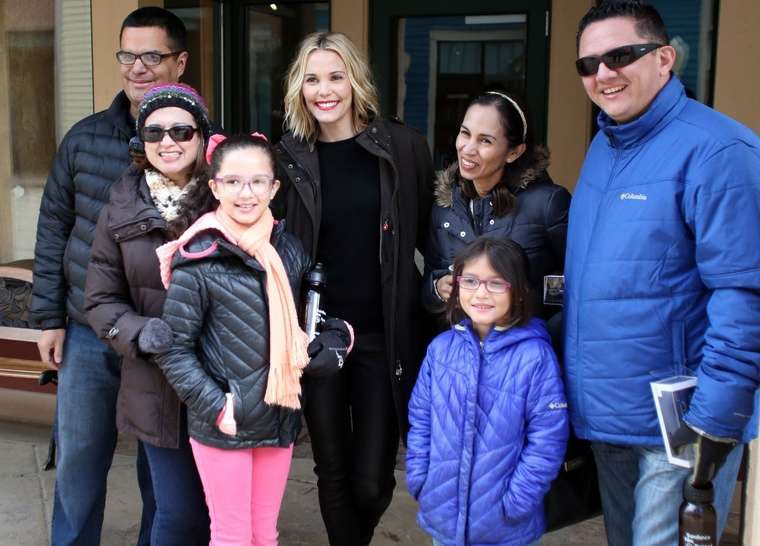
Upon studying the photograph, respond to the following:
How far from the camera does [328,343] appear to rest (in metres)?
2.65

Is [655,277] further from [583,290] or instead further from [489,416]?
[489,416]

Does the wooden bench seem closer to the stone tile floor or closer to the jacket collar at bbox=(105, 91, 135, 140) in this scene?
the stone tile floor

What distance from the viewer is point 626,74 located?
2127 mm

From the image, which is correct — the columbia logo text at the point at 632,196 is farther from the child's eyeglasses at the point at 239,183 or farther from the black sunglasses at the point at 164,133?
the black sunglasses at the point at 164,133

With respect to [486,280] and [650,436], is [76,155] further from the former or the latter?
[650,436]

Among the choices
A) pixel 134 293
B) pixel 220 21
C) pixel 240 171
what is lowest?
pixel 134 293

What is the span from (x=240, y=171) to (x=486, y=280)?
776 millimetres

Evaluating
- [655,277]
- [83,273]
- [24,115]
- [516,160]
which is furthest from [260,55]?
[655,277]

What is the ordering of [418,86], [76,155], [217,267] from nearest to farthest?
[217,267] < [76,155] < [418,86]

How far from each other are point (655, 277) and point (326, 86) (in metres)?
1.33

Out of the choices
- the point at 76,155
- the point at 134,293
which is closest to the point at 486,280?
the point at 134,293

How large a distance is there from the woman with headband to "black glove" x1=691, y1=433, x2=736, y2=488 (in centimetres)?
73

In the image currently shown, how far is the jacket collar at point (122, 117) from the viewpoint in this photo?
299 cm

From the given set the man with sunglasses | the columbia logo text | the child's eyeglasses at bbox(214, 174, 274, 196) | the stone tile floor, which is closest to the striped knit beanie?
the child's eyeglasses at bbox(214, 174, 274, 196)
